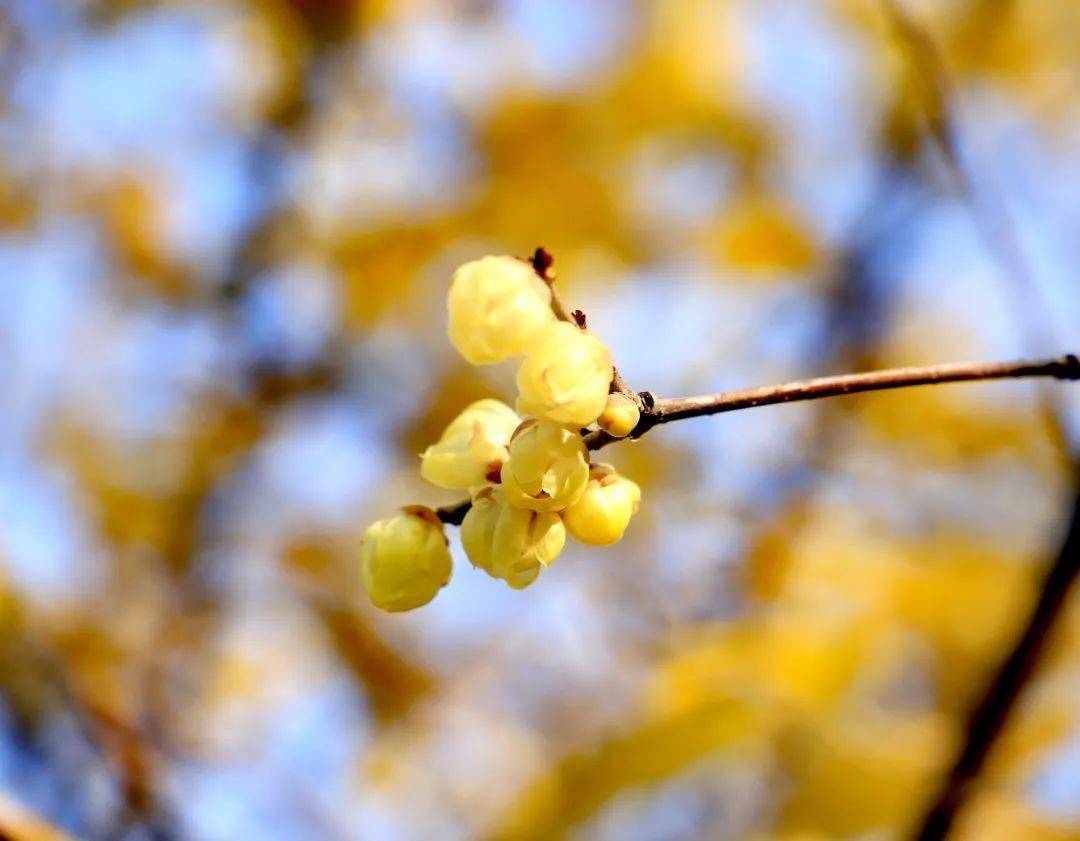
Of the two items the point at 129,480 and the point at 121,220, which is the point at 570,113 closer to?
the point at 121,220

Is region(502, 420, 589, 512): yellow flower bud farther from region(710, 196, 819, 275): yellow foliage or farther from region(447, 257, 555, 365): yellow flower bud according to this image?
region(710, 196, 819, 275): yellow foliage

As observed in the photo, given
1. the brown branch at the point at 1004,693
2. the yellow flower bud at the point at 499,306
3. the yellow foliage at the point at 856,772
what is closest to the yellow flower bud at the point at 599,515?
the yellow flower bud at the point at 499,306

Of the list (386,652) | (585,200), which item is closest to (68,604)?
(386,652)

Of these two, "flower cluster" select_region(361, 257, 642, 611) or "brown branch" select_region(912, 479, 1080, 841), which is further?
"brown branch" select_region(912, 479, 1080, 841)

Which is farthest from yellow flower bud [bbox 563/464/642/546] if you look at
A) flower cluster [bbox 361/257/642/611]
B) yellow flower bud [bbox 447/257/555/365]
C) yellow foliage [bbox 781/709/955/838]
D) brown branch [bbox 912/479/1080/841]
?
yellow foliage [bbox 781/709/955/838]

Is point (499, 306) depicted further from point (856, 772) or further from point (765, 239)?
point (765, 239)

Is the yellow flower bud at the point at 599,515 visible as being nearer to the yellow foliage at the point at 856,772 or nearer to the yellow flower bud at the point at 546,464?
the yellow flower bud at the point at 546,464

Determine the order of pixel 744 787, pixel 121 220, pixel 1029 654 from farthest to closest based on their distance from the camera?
pixel 121 220 < pixel 744 787 < pixel 1029 654
